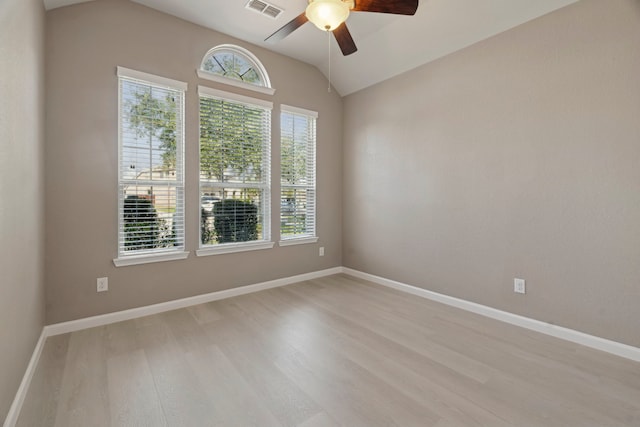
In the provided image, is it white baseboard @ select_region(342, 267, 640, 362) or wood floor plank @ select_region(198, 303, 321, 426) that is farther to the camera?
white baseboard @ select_region(342, 267, 640, 362)

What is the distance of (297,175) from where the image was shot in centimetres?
418

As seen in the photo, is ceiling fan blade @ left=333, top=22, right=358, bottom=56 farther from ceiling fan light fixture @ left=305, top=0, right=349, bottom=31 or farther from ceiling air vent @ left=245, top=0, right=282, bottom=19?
ceiling air vent @ left=245, top=0, right=282, bottom=19

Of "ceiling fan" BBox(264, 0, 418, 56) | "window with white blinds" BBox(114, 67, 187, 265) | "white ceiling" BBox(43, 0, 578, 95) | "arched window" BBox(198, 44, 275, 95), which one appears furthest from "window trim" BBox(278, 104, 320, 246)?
"ceiling fan" BBox(264, 0, 418, 56)

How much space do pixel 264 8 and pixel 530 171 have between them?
3.02m

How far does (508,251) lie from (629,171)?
106 cm

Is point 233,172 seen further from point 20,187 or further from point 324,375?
point 324,375

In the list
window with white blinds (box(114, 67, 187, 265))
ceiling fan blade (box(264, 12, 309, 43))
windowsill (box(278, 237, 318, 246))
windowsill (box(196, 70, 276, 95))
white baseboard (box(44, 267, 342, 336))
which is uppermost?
windowsill (box(196, 70, 276, 95))

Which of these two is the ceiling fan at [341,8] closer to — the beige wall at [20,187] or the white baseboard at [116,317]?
the beige wall at [20,187]

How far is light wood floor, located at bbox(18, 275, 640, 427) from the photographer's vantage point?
161 centimetres

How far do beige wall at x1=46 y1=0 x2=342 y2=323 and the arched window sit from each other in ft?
0.39

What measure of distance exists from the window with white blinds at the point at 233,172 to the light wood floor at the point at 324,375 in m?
1.02

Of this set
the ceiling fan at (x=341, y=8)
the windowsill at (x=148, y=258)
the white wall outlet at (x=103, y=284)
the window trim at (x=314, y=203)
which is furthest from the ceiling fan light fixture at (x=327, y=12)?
the white wall outlet at (x=103, y=284)

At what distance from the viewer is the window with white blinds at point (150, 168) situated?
2838mm

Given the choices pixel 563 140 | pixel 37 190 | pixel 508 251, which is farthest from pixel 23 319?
pixel 563 140
